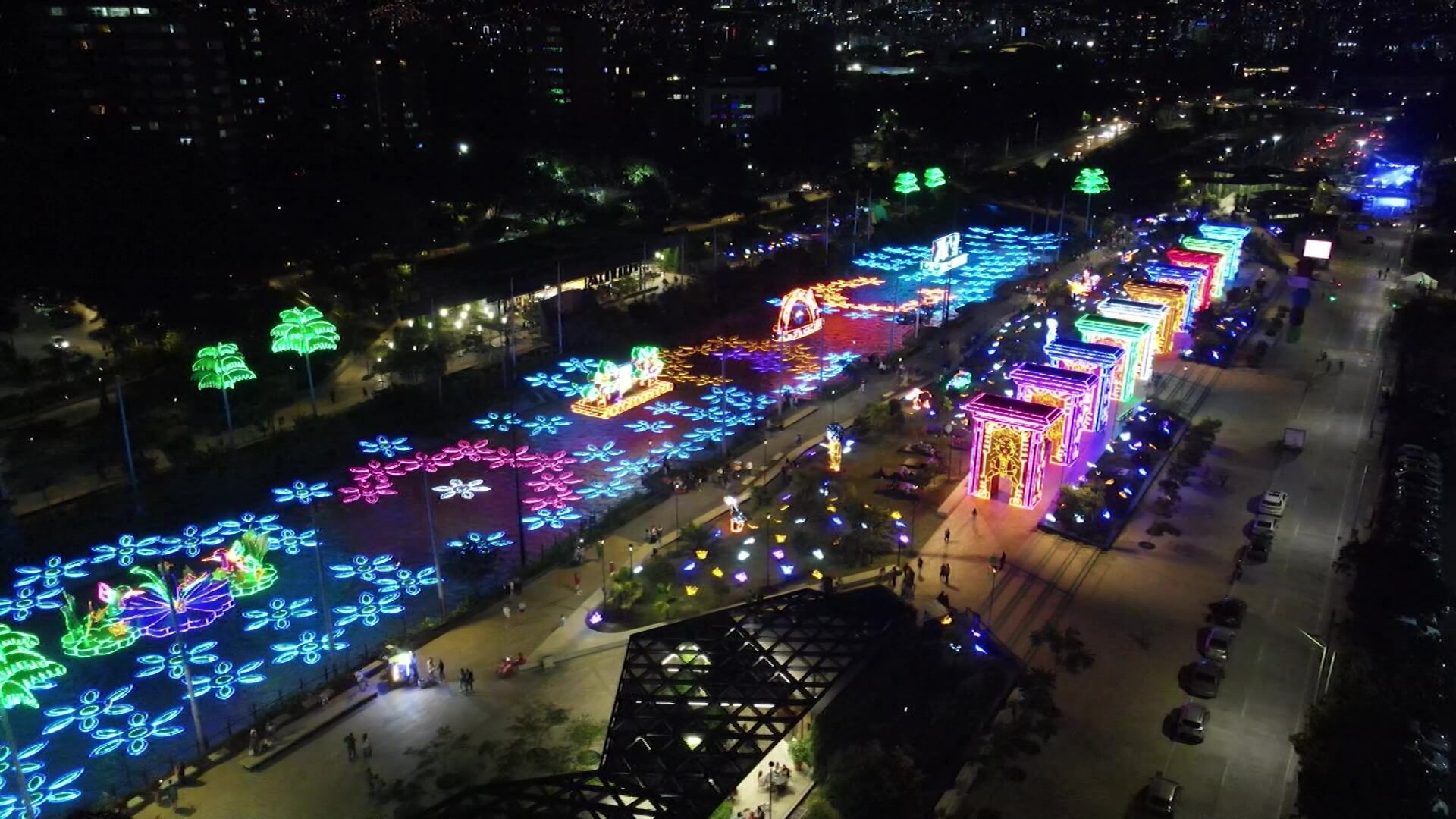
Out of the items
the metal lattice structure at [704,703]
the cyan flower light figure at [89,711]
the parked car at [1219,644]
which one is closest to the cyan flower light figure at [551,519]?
the metal lattice structure at [704,703]

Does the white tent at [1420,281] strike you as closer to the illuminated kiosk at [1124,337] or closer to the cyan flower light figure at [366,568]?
the illuminated kiosk at [1124,337]

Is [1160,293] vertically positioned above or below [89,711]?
above

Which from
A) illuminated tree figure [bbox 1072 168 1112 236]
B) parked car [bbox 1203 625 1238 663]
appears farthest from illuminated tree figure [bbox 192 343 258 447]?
illuminated tree figure [bbox 1072 168 1112 236]

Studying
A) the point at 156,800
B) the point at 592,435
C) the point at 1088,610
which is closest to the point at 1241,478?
the point at 1088,610

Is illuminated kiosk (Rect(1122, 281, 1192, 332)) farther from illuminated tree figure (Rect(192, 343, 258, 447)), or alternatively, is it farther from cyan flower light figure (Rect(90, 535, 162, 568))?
cyan flower light figure (Rect(90, 535, 162, 568))

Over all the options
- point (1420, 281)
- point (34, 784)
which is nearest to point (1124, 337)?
point (1420, 281)

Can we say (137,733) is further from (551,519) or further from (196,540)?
(551,519)
